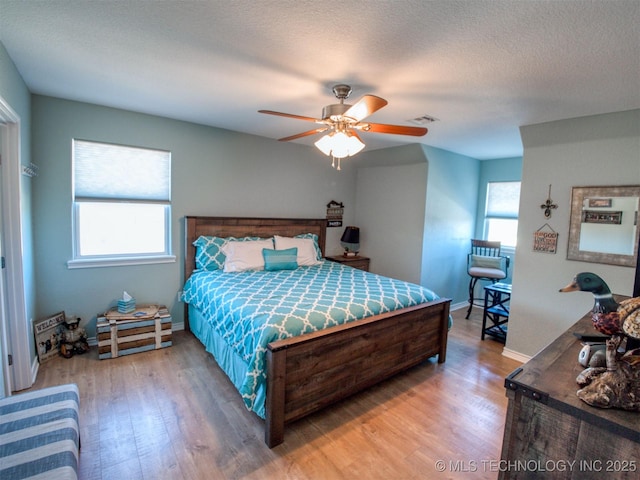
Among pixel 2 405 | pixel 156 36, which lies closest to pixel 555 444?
pixel 2 405

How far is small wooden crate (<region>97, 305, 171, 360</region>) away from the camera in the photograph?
2.91m

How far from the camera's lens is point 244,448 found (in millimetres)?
1916

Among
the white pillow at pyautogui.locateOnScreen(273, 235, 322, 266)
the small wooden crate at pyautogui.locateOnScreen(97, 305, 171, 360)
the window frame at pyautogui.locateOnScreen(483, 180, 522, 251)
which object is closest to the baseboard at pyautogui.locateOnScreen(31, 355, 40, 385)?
the small wooden crate at pyautogui.locateOnScreen(97, 305, 171, 360)

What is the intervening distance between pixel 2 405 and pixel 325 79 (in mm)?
2605

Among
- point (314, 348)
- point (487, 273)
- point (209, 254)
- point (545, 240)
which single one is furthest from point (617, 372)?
point (487, 273)

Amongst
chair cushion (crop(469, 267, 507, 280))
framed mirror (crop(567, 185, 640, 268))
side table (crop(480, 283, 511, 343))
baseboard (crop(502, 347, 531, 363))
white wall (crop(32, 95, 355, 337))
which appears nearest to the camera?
framed mirror (crop(567, 185, 640, 268))

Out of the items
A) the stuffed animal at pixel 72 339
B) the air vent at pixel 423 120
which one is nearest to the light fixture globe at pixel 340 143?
the air vent at pixel 423 120

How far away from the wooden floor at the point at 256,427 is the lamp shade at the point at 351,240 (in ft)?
7.87

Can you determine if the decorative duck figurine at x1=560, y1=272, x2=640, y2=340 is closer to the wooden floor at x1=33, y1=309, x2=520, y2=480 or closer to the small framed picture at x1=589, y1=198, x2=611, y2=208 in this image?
the wooden floor at x1=33, y1=309, x2=520, y2=480

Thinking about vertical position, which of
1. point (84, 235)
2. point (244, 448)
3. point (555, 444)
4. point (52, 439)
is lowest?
point (244, 448)

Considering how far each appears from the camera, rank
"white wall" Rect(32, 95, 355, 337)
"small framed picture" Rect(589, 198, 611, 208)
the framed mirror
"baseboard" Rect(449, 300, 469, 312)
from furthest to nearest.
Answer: "baseboard" Rect(449, 300, 469, 312)
"white wall" Rect(32, 95, 355, 337)
"small framed picture" Rect(589, 198, 611, 208)
the framed mirror

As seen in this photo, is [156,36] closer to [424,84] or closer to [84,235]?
[424,84]

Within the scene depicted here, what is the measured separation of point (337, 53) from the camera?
180 centimetres

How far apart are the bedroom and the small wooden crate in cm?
35
